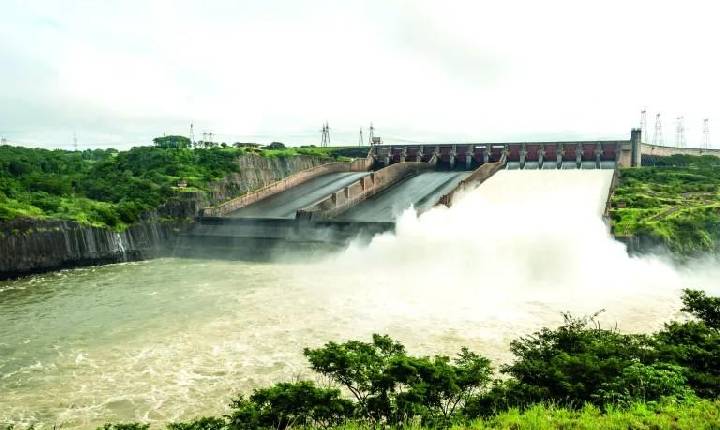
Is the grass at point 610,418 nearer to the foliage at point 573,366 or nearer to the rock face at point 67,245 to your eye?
the foliage at point 573,366

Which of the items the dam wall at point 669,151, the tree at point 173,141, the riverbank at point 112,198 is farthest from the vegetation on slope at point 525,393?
the tree at point 173,141

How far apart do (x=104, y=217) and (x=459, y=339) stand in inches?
995

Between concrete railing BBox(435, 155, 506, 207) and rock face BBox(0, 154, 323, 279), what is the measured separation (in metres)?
18.3

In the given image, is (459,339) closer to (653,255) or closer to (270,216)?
(653,255)

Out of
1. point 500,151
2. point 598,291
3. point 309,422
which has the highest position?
point 500,151

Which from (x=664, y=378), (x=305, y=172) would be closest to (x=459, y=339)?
(x=664, y=378)

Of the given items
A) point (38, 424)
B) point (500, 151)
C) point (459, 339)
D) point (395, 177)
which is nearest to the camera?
point (38, 424)

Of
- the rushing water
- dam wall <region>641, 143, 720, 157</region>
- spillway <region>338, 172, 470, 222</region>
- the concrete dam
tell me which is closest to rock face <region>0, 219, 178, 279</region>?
the rushing water

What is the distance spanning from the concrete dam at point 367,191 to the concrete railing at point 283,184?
8 centimetres

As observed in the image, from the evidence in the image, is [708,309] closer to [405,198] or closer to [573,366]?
[573,366]

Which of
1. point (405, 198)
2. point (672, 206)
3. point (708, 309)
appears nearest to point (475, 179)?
point (405, 198)

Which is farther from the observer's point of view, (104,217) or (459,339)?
(104,217)

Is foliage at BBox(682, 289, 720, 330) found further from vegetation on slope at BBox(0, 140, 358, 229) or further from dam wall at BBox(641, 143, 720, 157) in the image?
dam wall at BBox(641, 143, 720, 157)

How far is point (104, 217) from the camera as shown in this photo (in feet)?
106
